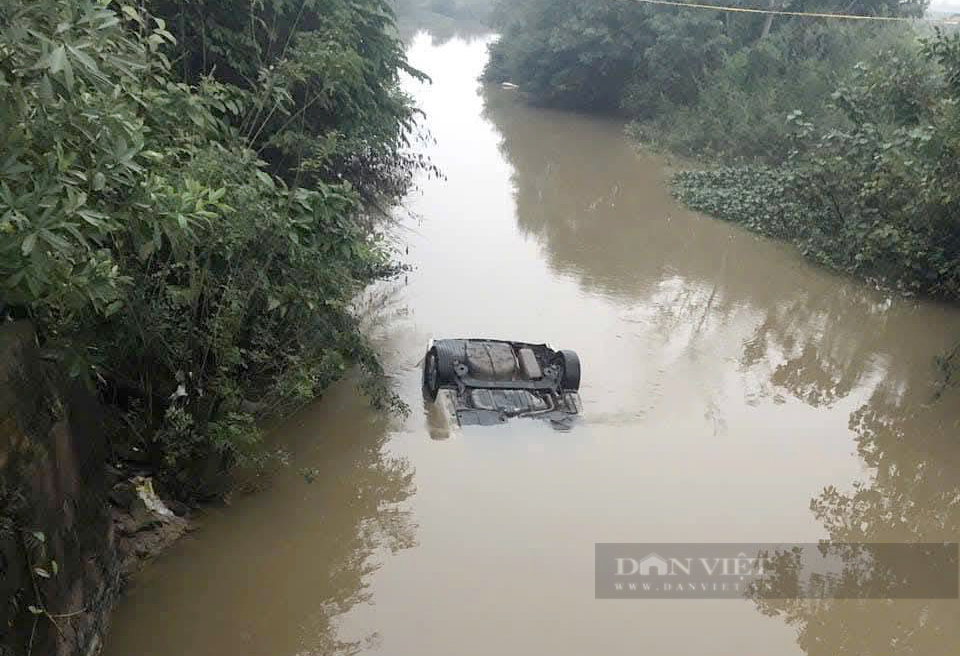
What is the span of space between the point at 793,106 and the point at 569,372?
1452cm

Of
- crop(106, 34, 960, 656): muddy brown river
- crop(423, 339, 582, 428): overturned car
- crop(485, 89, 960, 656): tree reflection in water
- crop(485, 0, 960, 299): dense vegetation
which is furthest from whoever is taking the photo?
crop(485, 0, 960, 299): dense vegetation

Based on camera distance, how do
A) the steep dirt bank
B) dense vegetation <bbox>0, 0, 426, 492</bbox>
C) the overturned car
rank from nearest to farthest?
dense vegetation <bbox>0, 0, 426, 492</bbox> < the steep dirt bank < the overturned car

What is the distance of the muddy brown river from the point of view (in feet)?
18.2

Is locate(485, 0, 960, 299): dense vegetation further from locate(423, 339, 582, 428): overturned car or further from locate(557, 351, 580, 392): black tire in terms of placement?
locate(423, 339, 582, 428): overturned car

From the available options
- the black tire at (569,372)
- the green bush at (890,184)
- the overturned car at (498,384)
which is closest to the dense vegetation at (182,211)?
the overturned car at (498,384)

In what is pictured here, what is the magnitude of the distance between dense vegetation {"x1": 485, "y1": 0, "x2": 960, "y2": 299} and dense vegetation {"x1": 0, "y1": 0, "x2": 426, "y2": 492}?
7.87 metres

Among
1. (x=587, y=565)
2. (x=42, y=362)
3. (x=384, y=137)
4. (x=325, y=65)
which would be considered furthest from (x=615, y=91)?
(x=42, y=362)

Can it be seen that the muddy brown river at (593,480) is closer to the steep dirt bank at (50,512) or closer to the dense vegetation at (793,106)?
the steep dirt bank at (50,512)

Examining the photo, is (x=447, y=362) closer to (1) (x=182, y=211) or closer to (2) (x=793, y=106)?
(1) (x=182, y=211)

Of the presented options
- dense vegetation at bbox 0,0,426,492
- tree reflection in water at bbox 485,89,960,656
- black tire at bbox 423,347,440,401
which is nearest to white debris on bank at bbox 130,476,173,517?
dense vegetation at bbox 0,0,426,492

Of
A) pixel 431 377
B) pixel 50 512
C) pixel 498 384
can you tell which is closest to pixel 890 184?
pixel 498 384

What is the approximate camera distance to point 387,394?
7.64 meters

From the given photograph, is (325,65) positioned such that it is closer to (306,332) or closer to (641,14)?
(306,332)

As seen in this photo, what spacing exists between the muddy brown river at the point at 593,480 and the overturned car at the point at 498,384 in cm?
22
